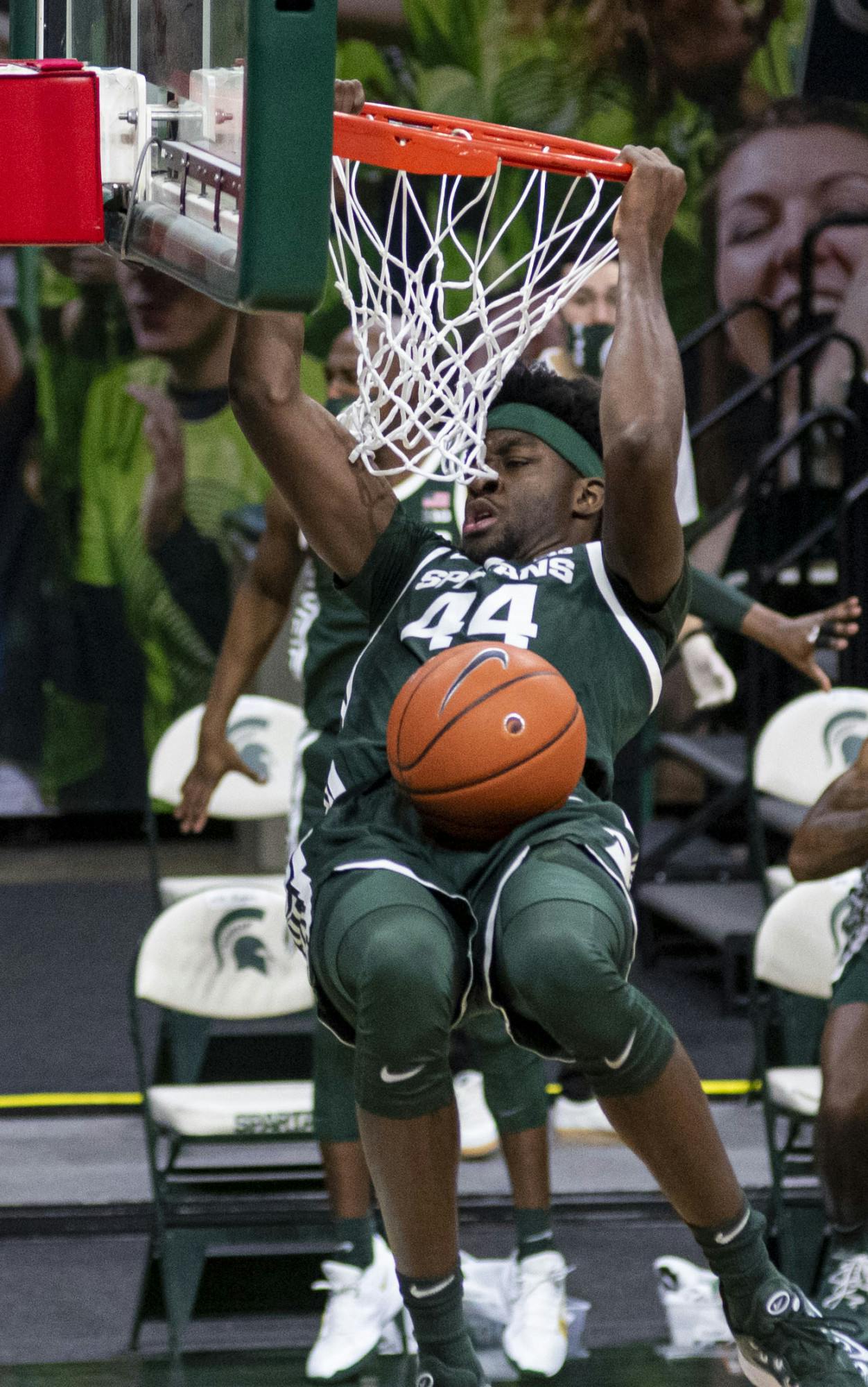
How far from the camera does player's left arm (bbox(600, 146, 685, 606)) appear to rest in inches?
117

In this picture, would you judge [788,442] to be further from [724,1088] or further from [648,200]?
[648,200]

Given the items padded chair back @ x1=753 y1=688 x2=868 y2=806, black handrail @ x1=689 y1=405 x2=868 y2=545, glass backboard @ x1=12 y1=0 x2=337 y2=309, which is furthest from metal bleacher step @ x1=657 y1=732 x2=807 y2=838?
glass backboard @ x1=12 y1=0 x2=337 y2=309

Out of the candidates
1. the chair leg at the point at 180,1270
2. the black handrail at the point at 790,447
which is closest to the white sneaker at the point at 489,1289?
the chair leg at the point at 180,1270

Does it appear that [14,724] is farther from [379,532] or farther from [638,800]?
[379,532]

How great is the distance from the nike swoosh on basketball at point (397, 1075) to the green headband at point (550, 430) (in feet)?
4.04

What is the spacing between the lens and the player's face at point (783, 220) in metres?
8.42

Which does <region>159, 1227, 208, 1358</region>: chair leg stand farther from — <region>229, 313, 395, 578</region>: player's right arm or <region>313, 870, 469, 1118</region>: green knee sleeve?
<region>229, 313, 395, 578</region>: player's right arm

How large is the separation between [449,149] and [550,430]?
61cm

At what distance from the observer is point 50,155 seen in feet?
8.18

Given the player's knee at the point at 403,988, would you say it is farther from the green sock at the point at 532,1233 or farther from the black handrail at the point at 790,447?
the black handrail at the point at 790,447

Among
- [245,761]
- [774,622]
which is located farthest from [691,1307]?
[245,761]

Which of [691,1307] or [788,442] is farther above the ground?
[788,442]

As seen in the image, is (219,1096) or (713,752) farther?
(713,752)

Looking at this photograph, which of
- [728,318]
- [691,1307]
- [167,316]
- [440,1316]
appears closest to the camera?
[440,1316]
